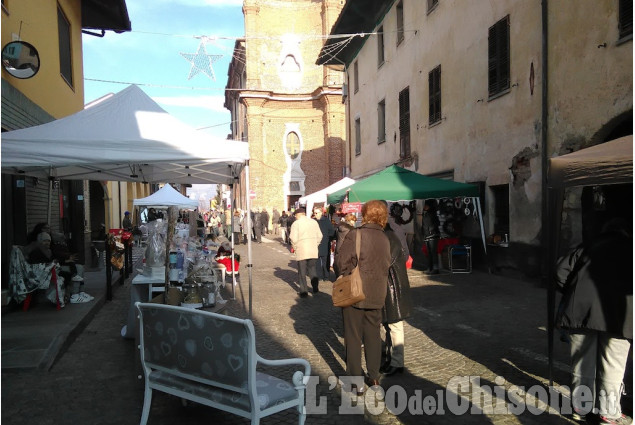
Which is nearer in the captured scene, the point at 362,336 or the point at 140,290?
the point at 362,336

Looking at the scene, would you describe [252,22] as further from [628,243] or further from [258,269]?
[628,243]

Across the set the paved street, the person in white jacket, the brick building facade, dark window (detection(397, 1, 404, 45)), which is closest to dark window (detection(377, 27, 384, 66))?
dark window (detection(397, 1, 404, 45))

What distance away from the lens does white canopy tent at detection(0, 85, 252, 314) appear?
18.5 feet

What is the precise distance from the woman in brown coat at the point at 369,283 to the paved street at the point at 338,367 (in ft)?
1.17

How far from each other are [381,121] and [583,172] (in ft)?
54.6

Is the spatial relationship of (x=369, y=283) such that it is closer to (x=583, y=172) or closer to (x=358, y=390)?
(x=358, y=390)

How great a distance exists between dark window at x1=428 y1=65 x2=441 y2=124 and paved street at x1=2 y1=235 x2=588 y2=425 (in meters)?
7.23

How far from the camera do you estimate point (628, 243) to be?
3.46 metres

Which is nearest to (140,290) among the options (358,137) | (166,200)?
(166,200)

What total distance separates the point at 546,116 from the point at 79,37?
12564 mm

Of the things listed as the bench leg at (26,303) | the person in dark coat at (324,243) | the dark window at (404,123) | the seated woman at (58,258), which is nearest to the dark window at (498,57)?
the person in dark coat at (324,243)

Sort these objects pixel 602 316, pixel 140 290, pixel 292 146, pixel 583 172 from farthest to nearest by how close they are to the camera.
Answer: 1. pixel 292 146
2. pixel 140 290
3. pixel 583 172
4. pixel 602 316

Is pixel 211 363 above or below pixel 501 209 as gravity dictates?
below

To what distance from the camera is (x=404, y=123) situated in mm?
17312
